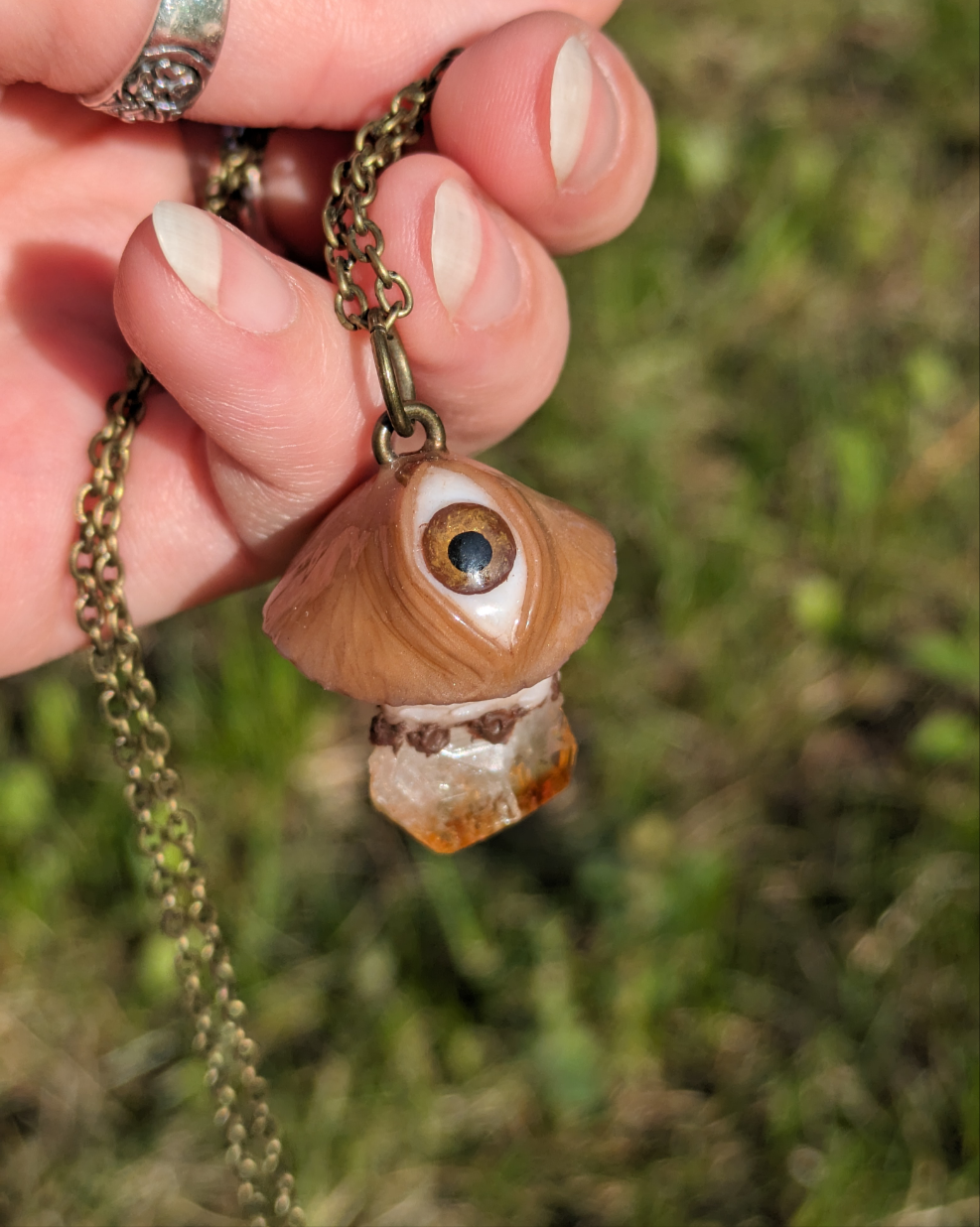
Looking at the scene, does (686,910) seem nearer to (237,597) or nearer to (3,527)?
(237,597)

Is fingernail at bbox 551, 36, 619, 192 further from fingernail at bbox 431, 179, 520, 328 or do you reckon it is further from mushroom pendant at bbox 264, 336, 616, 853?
mushroom pendant at bbox 264, 336, 616, 853

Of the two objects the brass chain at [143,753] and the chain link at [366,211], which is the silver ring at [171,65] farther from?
the brass chain at [143,753]

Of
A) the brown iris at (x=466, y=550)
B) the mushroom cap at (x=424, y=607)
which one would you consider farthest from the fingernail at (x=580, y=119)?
the brown iris at (x=466, y=550)

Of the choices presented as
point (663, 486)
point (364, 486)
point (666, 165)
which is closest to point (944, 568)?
point (663, 486)

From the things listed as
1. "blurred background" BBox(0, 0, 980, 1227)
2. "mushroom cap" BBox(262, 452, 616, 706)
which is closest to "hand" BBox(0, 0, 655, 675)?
Answer: "mushroom cap" BBox(262, 452, 616, 706)

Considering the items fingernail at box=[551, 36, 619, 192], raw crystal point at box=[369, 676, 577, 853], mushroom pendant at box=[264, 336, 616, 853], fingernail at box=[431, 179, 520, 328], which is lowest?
raw crystal point at box=[369, 676, 577, 853]

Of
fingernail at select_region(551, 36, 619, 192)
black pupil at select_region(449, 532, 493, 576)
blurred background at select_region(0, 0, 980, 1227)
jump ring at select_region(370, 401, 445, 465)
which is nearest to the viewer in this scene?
black pupil at select_region(449, 532, 493, 576)

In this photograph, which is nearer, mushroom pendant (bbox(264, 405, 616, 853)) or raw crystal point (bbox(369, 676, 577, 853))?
mushroom pendant (bbox(264, 405, 616, 853))
